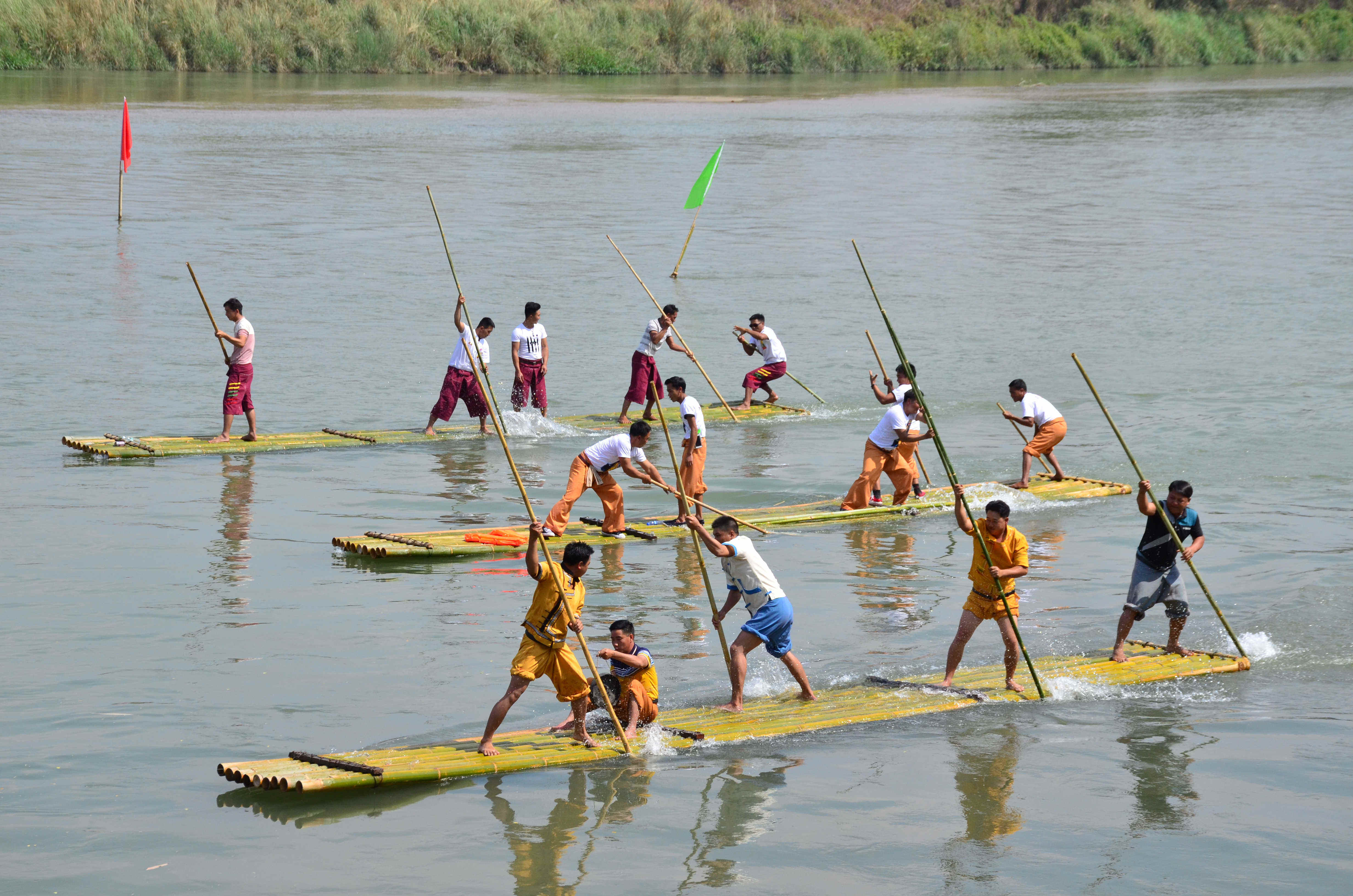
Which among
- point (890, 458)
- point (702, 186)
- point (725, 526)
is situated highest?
point (702, 186)

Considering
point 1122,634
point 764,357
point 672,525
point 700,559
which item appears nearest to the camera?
point 700,559

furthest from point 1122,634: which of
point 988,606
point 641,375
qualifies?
point 641,375

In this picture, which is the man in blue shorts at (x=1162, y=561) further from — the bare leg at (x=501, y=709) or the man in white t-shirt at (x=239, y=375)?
the man in white t-shirt at (x=239, y=375)

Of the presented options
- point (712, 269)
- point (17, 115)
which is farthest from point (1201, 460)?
point (17, 115)

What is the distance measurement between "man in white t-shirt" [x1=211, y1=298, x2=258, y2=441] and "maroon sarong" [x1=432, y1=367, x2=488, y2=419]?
2013 millimetres

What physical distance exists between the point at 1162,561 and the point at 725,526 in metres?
3.17

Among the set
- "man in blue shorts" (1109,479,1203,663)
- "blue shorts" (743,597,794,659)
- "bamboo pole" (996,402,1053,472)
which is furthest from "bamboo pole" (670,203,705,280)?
"blue shorts" (743,597,794,659)

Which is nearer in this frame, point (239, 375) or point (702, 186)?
point (239, 375)

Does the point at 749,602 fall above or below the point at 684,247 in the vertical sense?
below

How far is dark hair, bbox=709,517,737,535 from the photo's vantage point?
997 centimetres

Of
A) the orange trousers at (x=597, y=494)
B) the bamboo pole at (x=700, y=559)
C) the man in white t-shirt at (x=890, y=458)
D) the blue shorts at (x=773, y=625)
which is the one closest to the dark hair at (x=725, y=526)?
the bamboo pole at (x=700, y=559)

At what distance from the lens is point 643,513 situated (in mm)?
15539

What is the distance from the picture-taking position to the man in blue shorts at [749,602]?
9.91 metres

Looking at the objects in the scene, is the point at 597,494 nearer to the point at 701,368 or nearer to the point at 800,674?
the point at 701,368
